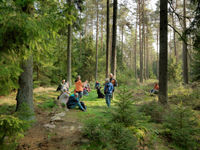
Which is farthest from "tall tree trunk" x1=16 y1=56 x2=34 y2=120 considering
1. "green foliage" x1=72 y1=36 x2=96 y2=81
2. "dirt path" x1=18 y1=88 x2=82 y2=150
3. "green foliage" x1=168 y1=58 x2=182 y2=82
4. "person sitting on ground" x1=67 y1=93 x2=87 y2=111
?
"green foliage" x1=168 y1=58 x2=182 y2=82

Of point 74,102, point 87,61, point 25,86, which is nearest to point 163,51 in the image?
point 74,102

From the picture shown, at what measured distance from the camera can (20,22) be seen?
242 centimetres

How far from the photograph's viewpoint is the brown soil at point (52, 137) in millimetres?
3337

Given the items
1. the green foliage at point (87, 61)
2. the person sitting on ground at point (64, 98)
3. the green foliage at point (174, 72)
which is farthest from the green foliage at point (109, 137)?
the green foliage at point (87, 61)

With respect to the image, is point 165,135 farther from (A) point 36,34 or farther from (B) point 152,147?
(A) point 36,34

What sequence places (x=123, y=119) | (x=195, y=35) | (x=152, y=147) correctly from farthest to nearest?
1. (x=195, y=35)
2. (x=123, y=119)
3. (x=152, y=147)

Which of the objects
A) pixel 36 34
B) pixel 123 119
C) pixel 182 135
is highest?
pixel 36 34

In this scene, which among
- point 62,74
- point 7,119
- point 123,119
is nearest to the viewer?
point 7,119

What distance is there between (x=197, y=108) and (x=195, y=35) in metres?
3.56

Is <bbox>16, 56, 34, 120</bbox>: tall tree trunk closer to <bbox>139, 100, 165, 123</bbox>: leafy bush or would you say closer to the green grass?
the green grass

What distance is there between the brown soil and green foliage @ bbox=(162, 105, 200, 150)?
2780 mm

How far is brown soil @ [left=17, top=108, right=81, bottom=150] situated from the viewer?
3.34 meters

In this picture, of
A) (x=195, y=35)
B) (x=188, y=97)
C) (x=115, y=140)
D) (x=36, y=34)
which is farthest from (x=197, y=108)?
(x=36, y=34)

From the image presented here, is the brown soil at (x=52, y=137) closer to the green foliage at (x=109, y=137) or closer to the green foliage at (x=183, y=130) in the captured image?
the green foliage at (x=109, y=137)
